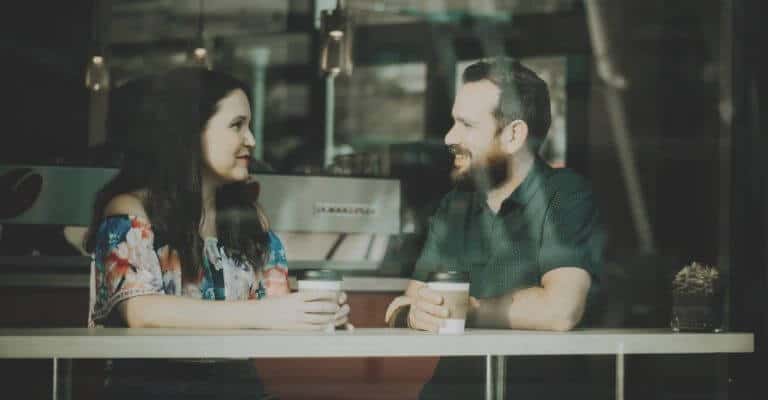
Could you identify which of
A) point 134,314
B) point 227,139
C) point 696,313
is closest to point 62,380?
point 134,314

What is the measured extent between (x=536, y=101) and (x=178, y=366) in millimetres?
1248

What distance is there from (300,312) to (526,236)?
73cm

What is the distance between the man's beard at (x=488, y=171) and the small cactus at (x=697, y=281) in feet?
1.80

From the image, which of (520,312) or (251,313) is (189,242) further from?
(520,312)

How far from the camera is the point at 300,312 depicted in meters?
1.76

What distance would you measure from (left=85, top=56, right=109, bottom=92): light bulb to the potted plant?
336 cm

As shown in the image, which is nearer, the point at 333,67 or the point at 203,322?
the point at 203,322

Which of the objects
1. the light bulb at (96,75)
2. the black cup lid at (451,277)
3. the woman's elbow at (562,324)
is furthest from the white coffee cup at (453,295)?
the light bulb at (96,75)

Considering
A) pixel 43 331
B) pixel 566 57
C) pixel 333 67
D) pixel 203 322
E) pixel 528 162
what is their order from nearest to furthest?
1. pixel 43 331
2. pixel 203 322
3. pixel 528 162
4. pixel 333 67
5. pixel 566 57

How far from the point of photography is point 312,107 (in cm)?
562

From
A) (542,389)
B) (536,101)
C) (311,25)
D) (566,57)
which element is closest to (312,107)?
(311,25)

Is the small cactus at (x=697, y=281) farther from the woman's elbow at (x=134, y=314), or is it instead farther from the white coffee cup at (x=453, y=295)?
the woman's elbow at (x=134, y=314)

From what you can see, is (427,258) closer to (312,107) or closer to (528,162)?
(528,162)

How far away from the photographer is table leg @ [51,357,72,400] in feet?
5.04
